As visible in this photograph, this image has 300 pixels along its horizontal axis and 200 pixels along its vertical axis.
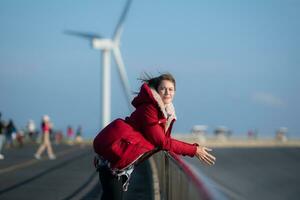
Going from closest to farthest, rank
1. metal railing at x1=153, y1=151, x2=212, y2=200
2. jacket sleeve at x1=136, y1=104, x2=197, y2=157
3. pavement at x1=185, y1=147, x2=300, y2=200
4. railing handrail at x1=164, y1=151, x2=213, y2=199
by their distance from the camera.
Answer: railing handrail at x1=164, y1=151, x2=213, y2=199, metal railing at x1=153, y1=151, x2=212, y2=200, jacket sleeve at x1=136, y1=104, x2=197, y2=157, pavement at x1=185, y1=147, x2=300, y2=200

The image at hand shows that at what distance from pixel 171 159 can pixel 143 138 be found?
10.8 ft

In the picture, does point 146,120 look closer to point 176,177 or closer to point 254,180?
point 176,177

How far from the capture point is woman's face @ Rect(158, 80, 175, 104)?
6.76 meters

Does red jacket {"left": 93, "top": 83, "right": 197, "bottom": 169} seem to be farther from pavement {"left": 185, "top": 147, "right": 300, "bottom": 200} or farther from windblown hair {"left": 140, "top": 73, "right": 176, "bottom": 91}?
pavement {"left": 185, "top": 147, "right": 300, "bottom": 200}

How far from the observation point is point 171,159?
392 inches

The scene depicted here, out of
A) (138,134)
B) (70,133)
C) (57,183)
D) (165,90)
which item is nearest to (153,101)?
(165,90)

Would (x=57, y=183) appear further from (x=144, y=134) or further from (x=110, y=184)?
(x=144, y=134)

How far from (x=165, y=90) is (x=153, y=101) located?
0.68ft

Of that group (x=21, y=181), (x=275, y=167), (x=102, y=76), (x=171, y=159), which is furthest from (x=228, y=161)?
(x=171, y=159)

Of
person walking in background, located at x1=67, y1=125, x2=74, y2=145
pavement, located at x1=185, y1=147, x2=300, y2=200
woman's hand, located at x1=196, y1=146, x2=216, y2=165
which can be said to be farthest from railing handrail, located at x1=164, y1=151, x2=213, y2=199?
person walking in background, located at x1=67, y1=125, x2=74, y2=145

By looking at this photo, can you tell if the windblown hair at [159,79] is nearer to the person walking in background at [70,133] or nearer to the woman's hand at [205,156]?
the woman's hand at [205,156]

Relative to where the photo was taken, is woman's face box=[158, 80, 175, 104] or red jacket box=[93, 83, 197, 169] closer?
red jacket box=[93, 83, 197, 169]

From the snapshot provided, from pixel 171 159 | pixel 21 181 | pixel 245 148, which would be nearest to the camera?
pixel 171 159

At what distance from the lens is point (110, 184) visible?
698 centimetres
